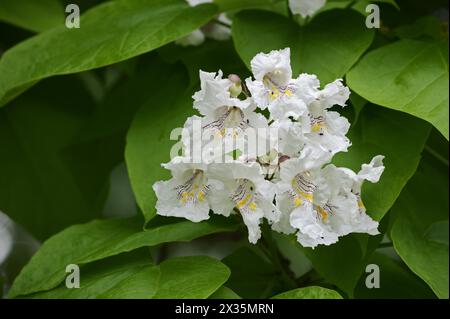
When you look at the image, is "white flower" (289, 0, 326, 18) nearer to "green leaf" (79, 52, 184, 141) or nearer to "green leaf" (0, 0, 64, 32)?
"green leaf" (79, 52, 184, 141)

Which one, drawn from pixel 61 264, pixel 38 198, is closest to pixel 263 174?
pixel 61 264

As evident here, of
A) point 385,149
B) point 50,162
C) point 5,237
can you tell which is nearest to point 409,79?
point 385,149

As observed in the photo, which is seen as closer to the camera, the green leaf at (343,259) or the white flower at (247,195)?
the white flower at (247,195)

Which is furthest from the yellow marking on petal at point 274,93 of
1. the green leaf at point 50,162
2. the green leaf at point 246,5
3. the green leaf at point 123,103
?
the green leaf at point 50,162

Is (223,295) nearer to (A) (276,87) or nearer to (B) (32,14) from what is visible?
(A) (276,87)

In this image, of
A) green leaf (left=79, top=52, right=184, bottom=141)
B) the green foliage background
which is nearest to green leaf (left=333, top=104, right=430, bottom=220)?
the green foliage background

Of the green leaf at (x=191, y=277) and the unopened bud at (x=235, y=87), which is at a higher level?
the unopened bud at (x=235, y=87)

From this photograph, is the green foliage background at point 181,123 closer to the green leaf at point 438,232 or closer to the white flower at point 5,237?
the green leaf at point 438,232
